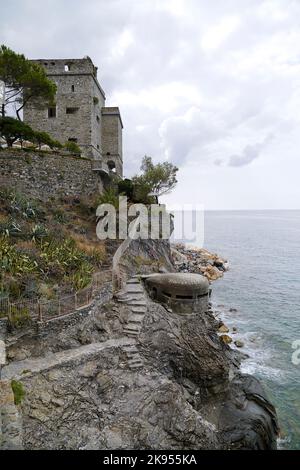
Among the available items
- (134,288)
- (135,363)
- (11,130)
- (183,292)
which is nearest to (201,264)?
(183,292)

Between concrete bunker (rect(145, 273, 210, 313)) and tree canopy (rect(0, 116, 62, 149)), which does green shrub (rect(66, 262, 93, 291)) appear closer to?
concrete bunker (rect(145, 273, 210, 313))

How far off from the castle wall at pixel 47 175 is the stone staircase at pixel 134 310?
30.5 ft

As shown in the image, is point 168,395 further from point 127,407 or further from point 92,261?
point 92,261

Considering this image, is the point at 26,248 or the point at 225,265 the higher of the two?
the point at 26,248

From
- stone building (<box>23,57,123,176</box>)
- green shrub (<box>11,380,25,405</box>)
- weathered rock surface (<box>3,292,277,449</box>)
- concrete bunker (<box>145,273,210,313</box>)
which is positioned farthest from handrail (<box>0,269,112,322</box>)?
stone building (<box>23,57,123,176</box>)

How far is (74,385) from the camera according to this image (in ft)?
32.8

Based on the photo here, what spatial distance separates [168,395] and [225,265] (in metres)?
36.0

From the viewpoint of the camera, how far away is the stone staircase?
38.2 ft

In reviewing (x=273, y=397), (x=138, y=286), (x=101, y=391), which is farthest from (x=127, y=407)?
(x=273, y=397)

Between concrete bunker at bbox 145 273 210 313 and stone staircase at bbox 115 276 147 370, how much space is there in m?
1.19

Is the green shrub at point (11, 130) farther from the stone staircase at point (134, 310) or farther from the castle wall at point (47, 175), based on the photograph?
the stone staircase at point (134, 310)

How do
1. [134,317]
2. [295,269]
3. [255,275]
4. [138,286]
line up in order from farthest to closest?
[295,269] < [255,275] < [138,286] < [134,317]

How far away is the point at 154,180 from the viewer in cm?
2734

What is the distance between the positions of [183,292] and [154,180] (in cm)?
1492
